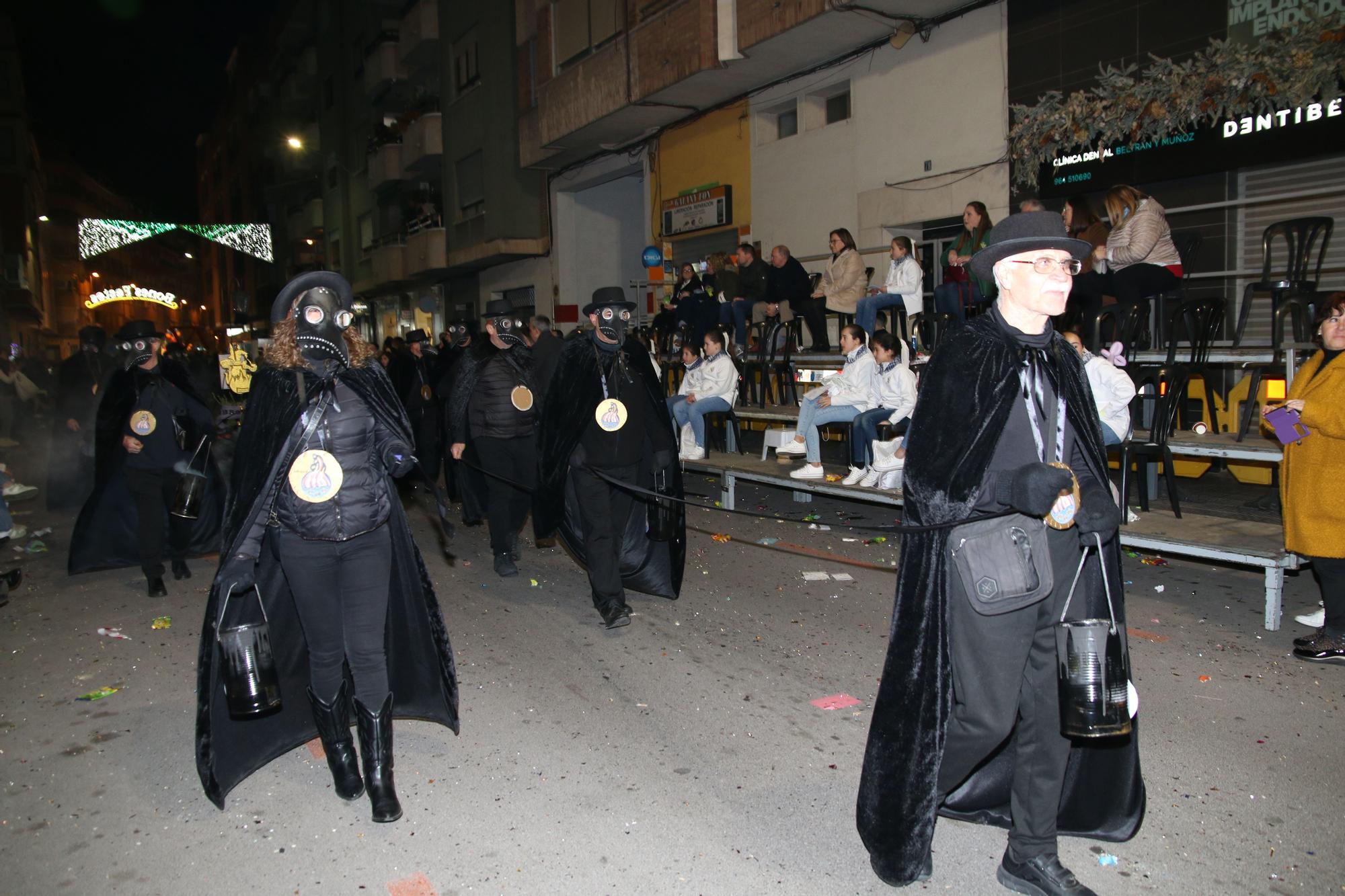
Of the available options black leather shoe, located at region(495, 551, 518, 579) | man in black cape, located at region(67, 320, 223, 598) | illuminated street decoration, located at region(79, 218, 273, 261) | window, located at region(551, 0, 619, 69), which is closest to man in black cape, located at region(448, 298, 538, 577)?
black leather shoe, located at region(495, 551, 518, 579)

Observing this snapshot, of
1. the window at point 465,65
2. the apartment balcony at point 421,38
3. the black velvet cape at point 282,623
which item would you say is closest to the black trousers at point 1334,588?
→ the black velvet cape at point 282,623

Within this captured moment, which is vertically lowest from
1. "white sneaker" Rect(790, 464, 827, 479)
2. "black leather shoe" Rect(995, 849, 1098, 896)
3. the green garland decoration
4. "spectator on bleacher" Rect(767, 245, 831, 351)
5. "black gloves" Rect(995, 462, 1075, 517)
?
"black leather shoe" Rect(995, 849, 1098, 896)

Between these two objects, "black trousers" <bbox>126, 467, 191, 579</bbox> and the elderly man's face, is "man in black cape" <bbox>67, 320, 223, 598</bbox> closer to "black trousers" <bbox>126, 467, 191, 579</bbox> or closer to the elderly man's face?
"black trousers" <bbox>126, 467, 191, 579</bbox>

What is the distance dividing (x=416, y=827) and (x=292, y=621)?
3.81 ft

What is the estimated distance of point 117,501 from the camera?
881cm

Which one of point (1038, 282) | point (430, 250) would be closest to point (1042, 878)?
point (1038, 282)

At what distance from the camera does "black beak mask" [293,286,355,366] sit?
4.04 m

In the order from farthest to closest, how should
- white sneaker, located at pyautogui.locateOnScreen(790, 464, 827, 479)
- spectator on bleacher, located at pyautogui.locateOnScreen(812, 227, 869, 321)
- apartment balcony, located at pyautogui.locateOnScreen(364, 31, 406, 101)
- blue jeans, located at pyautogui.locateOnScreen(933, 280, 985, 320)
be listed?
apartment balcony, located at pyautogui.locateOnScreen(364, 31, 406, 101) → spectator on bleacher, located at pyautogui.locateOnScreen(812, 227, 869, 321) → blue jeans, located at pyautogui.locateOnScreen(933, 280, 985, 320) → white sneaker, located at pyautogui.locateOnScreen(790, 464, 827, 479)

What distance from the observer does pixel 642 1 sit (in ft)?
62.2

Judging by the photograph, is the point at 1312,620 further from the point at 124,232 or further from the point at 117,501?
the point at 124,232

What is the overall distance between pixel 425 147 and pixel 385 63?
5103 millimetres

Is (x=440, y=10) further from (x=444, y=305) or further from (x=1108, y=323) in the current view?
(x=1108, y=323)

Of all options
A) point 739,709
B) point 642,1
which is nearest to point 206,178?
point 642,1

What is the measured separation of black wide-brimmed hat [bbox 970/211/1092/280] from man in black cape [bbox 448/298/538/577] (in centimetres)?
587
